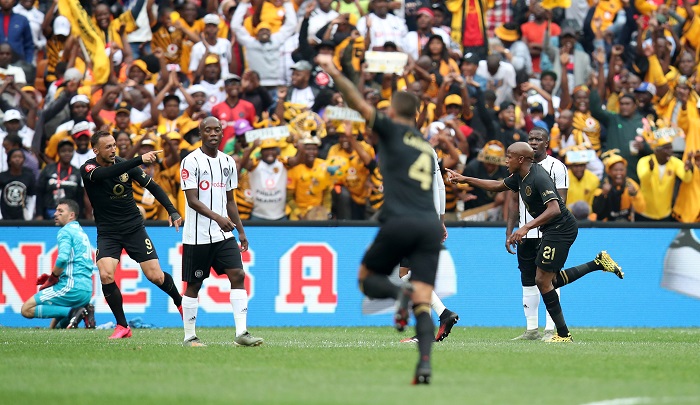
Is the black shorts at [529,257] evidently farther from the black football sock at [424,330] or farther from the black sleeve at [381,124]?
the black sleeve at [381,124]

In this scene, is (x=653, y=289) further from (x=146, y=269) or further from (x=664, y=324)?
(x=146, y=269)

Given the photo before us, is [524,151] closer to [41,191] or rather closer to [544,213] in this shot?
[544,213]

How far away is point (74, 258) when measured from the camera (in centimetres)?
1666

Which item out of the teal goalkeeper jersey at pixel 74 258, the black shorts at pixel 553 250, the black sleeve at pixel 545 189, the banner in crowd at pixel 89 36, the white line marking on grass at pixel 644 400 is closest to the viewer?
the white line marking on grass at pixel 644 400

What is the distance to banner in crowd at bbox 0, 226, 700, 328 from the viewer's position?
18.4 metres

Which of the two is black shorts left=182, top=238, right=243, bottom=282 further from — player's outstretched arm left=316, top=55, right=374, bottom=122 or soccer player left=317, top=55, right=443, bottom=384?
player's outstretched arm left=316, top=55, right=374, bottom=122

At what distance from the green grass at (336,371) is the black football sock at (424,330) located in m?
0.27

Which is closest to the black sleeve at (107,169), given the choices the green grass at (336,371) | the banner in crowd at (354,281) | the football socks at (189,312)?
the football socks at (189,312)

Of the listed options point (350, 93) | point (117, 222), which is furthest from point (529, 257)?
point (350, 93)

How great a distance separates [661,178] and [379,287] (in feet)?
39.9

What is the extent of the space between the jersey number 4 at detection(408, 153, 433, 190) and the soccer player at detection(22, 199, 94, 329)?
8105 millimetres

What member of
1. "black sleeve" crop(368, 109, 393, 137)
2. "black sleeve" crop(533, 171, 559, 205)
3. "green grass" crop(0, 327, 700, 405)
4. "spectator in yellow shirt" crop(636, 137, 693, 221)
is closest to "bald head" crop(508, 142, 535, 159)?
"black sleeve" crop(533, 171, 559, 205)

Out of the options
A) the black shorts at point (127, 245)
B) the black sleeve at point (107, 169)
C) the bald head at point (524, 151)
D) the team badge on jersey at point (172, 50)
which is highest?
the team badge on jersey at point (172, 50)

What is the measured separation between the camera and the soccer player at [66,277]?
54.1 ft
